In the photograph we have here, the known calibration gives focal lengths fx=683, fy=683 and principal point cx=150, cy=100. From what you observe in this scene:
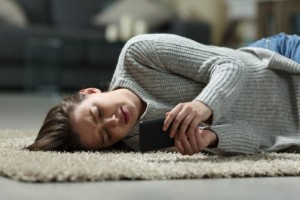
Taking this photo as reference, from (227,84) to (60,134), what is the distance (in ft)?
1.27

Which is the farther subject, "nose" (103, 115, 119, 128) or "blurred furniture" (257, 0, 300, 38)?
"blurred furniture" (257, 0, 300, 38)

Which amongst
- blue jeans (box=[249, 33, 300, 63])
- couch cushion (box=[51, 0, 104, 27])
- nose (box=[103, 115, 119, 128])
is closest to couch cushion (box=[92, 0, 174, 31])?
couch cushion (box=[51, 0, 104, 27])

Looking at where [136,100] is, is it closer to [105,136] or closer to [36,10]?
[105,136]

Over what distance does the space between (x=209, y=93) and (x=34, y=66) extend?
3.21 meters

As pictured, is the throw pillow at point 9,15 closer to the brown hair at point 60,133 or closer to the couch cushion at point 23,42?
the couch cushion at point 23,42

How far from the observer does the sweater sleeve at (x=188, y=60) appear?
1502mm

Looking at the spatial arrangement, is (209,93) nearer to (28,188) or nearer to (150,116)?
(150,116)

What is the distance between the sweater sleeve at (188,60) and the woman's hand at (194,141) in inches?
3.7

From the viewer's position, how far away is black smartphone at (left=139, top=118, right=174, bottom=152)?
135cm

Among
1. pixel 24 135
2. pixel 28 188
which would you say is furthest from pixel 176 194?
pixel 24 135

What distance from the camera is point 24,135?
1966mm

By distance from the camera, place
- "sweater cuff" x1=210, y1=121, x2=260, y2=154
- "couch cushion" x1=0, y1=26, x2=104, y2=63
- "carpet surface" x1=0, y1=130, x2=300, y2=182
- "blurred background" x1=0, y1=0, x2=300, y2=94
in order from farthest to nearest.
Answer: "couch cushion" x1=0, y1=26, x2=104, y2=63, "blurred background" x1=0, y1=0, x2=300, y2=94, "sweater cuff" x1=210, y1=121, x2=260, y2=154, "carpet surface" x1=0, y1=130, x2=300, y2=182

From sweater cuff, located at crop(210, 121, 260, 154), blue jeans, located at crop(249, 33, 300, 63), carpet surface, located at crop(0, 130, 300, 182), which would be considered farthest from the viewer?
blue jeans, located at crop(249, 33, 300, 63)

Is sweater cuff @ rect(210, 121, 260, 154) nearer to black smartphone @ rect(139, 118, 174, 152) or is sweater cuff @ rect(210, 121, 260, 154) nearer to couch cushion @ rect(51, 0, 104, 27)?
black smartphone @ rect(139, 118, 174, 152)
